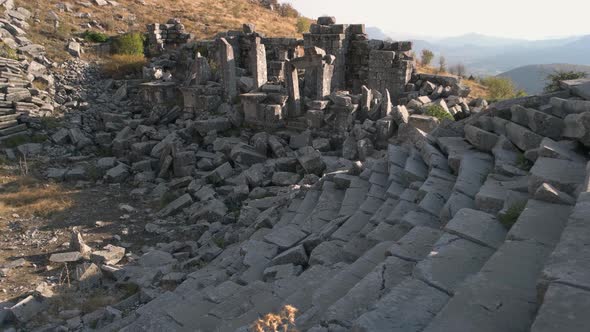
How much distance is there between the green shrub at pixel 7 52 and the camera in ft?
62.8

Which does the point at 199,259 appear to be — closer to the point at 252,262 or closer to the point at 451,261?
the point at 252,262

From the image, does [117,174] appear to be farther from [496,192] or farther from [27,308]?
[496,192]

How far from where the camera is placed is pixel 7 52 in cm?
1925

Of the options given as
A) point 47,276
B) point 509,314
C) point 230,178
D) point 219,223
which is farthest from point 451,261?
point 230,178

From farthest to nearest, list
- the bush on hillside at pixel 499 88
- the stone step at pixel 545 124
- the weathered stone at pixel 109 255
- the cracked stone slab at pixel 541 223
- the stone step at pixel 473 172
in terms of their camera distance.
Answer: the bush on hillside at pixel 499 88 → the weathered stone at pixel 109 255 → the stone step at pixel 545 124 → the stone step at pixel 473 172 → the cracked stone slab at pixel 541 223

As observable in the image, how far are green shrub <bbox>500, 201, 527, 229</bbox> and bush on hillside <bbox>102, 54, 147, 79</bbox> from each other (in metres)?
20.8

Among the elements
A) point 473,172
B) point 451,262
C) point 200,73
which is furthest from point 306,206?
point 200,73

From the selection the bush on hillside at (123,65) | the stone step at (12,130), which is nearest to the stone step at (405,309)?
the stone step at (12,130)

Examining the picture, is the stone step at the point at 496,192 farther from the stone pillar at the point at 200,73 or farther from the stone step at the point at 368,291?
the stone pillar at the point at 200,73

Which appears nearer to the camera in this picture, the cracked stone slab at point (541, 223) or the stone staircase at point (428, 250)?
the stone staircase at point (428, 250)

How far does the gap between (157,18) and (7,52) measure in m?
12.2

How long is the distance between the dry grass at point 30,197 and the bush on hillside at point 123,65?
939 centimetres

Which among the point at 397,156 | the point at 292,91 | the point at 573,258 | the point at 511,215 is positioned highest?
the point at 292,91

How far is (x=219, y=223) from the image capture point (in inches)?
431
